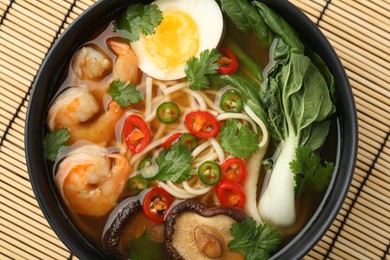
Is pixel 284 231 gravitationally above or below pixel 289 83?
below

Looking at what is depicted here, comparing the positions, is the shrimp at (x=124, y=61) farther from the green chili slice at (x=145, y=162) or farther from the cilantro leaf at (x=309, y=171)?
the cilantro leaf at (x=309, y=171)

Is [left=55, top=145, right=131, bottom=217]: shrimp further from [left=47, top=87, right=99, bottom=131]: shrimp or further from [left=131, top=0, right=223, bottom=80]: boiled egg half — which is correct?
[left=131, top=0, right=223, bottom=80]: boiled egg half

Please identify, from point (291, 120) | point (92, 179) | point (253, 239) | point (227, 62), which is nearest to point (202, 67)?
point (227, 62)

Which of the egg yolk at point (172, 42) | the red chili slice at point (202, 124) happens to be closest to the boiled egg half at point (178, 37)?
the egg yolk at point (172, 42)

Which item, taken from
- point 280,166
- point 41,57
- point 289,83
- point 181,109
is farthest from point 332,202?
point 41,57

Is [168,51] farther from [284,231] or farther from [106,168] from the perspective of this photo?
[284,231]

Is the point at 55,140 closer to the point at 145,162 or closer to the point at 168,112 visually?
the point at 145,162

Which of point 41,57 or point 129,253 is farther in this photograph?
point 41,57
